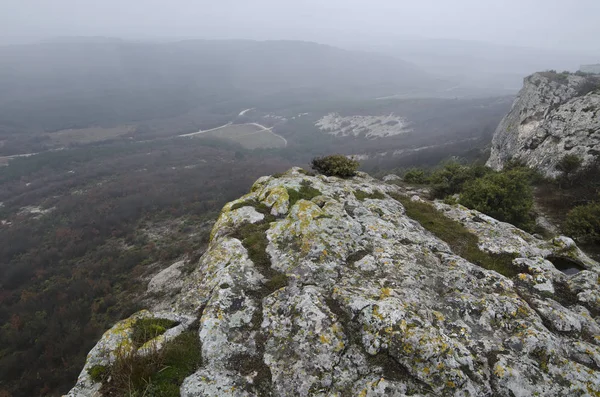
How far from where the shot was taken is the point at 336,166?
22578mm

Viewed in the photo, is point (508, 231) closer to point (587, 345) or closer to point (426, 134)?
point (587, 345)

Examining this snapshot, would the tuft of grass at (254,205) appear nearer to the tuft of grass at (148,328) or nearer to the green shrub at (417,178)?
the tuft of grass at (148,328)

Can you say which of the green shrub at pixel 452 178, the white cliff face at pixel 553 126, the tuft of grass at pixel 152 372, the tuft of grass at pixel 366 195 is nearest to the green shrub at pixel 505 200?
the green shrub at pixel 452 178

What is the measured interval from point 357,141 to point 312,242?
649 ft

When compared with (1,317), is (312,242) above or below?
above

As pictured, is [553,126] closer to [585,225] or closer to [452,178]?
[452,178]

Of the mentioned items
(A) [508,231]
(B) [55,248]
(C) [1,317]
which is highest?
(A) [508,231]

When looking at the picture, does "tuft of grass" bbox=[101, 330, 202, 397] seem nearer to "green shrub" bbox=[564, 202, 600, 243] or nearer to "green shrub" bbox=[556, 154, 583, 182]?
"green shrub" bbox=[564, 202, 600, 243]

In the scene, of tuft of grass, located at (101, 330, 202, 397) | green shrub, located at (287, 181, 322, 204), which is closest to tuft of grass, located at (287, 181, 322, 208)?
green shrub, located at (287, 181, 322, 204)

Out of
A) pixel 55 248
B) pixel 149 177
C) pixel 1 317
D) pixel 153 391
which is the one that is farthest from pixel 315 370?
pixel 149 177

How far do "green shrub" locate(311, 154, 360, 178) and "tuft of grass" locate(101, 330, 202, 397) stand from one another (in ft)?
58.1

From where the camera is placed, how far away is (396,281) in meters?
8.99

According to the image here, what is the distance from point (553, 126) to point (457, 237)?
1244 inches

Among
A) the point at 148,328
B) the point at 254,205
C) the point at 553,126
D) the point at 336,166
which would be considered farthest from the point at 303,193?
the point at 553,126
